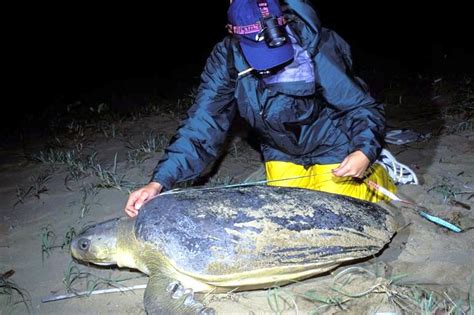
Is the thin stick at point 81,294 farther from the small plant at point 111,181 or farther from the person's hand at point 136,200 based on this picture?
the small plant at point 111,181

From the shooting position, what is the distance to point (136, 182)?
9.10ft

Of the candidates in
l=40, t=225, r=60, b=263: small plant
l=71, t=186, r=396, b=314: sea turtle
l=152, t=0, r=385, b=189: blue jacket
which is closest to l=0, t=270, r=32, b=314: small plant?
l=40, t=225, r=60, b=263: small plant

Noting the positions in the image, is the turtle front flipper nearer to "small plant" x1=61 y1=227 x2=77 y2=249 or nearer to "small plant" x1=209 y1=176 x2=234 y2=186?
"small plant" x1=61 y1=227 x2=77 y2=249

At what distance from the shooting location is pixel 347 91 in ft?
6.54

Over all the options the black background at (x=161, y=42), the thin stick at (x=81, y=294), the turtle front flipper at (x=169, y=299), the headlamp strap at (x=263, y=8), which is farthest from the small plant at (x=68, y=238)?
the black background at (x=161, y=42)

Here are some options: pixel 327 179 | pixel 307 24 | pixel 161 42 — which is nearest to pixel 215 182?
pixel 327 179

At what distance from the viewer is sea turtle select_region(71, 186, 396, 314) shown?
161 centimetres

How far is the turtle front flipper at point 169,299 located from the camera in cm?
156

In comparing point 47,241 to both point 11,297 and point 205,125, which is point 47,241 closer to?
point 11,297

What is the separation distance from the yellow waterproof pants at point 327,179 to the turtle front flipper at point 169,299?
79 centimetres

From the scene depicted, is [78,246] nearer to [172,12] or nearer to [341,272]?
[341,272]

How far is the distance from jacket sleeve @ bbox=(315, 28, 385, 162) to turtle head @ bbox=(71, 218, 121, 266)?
3.63ft

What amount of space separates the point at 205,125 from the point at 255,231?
0.77 metres

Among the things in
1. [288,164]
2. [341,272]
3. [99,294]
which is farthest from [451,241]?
[99,294]
